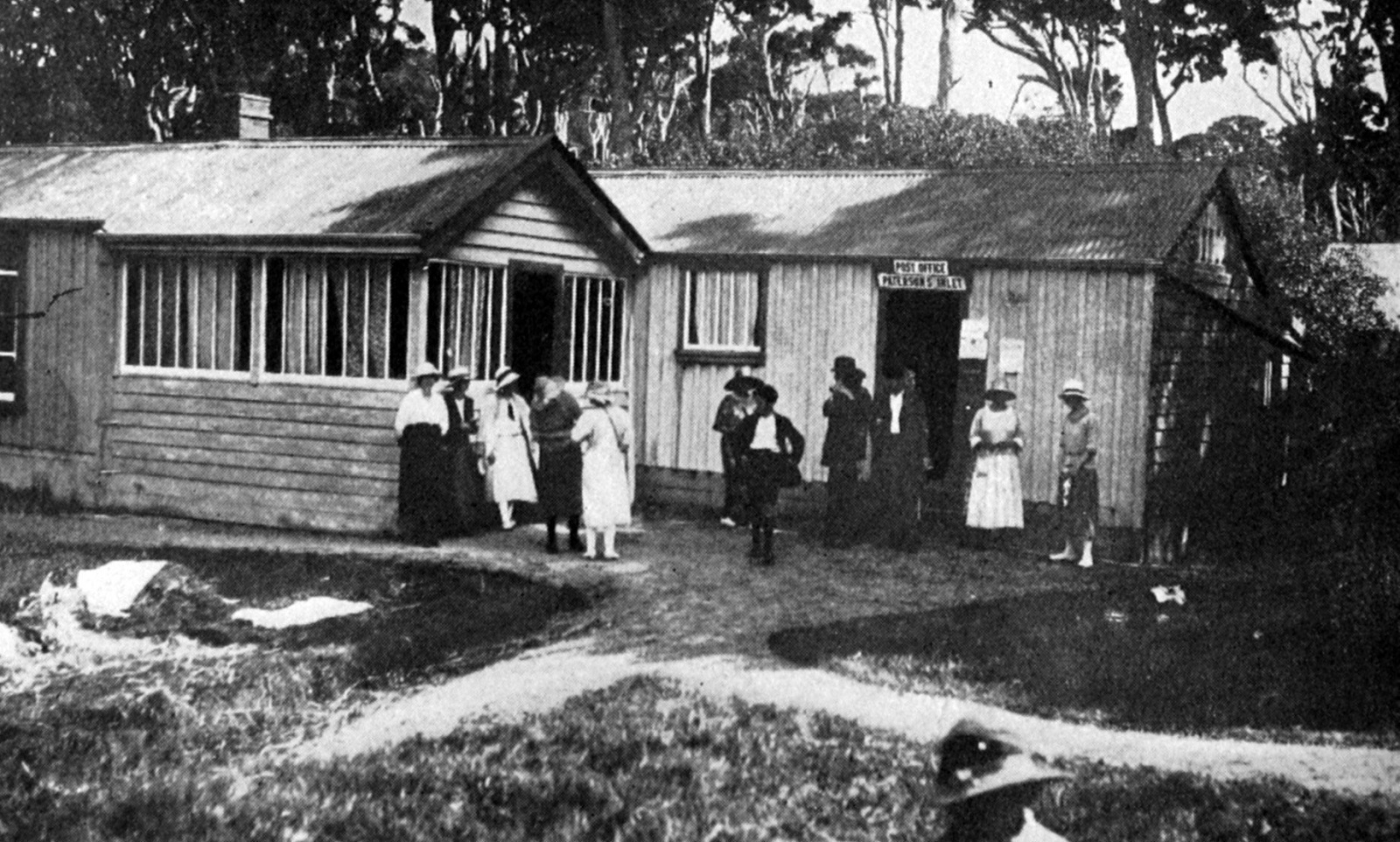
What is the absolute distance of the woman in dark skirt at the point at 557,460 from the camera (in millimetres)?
13578

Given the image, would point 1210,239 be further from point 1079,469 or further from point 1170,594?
point 1170,594

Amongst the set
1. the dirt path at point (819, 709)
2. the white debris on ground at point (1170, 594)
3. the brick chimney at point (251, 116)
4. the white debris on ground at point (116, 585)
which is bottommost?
the dirt path at point (819, 709)

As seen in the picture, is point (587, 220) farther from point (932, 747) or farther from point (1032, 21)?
point (1032, 21)

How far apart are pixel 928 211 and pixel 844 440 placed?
335 centimetres

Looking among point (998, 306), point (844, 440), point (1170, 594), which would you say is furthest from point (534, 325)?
point (1170, 594)

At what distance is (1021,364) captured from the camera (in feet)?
49.6

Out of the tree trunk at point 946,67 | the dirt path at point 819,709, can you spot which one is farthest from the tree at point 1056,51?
the dirt path at point 819,709

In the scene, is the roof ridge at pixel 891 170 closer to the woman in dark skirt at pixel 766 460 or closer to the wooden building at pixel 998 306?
the wooden building at pixel 998 306

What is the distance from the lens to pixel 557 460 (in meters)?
13.6

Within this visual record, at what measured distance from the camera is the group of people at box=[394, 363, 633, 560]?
13219 millimetres

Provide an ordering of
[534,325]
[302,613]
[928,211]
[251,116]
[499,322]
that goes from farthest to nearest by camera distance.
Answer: [251,116] < [928,211] < [534,325] < [499,322] < [302,613]

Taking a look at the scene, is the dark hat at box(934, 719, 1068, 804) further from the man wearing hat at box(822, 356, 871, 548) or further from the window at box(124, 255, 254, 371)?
the window at box(124, 255, 254, 371)

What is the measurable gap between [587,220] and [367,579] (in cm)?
603

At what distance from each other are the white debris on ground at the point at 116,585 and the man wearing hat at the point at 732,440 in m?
6.43
